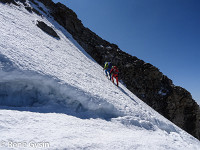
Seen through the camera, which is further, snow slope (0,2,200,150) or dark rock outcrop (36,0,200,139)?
dark rock outcrop (36,0,200,139)

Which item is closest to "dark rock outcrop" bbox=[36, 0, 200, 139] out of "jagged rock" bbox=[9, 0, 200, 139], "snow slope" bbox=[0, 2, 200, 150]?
"jagged rock" bbox=[9, 0, 200, 139]

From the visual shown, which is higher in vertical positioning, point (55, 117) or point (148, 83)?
point (148, 83)

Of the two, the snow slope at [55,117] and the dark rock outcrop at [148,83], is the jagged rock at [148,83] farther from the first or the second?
the snow slope at [55,117]

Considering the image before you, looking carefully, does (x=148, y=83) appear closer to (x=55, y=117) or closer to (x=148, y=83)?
(x=148, y=83)

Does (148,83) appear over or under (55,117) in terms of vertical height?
over

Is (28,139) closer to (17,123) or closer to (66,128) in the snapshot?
(17,123)

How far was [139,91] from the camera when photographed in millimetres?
25984

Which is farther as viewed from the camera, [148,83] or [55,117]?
[148,83]

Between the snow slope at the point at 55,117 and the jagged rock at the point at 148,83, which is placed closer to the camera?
the snow slope at the point at 55,117

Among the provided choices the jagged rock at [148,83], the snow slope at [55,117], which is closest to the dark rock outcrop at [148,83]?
the jagged rock at [148,83]

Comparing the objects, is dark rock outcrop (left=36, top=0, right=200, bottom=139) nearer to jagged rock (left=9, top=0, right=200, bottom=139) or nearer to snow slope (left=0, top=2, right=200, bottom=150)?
jagged rock (left=9, top=0, right=200, bottom=139)

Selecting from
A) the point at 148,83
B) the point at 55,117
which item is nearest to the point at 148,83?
the point at 148,83

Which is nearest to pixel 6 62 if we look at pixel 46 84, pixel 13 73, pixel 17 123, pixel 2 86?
pixel 13 73

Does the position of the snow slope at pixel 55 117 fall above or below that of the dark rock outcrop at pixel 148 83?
below
